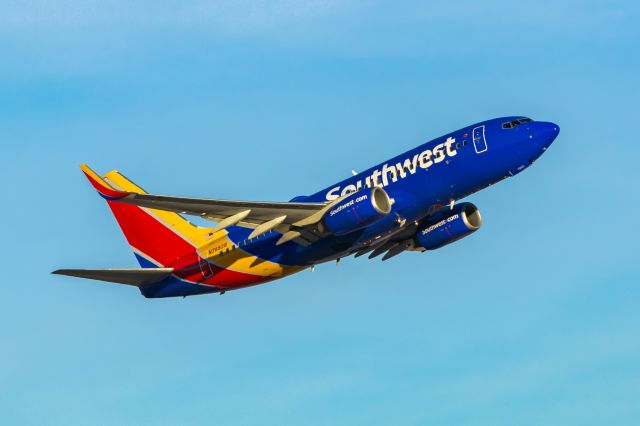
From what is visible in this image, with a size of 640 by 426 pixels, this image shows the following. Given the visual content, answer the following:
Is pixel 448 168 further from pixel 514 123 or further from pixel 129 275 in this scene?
pixel 129 275

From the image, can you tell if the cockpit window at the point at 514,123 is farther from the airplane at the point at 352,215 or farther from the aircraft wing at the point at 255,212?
the aircraft wing at the point at 255,212

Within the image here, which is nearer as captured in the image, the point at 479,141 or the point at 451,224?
the point at 479,141

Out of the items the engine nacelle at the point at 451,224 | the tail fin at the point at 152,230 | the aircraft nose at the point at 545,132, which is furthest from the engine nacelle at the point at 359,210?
the tail fin at the point at 152,230

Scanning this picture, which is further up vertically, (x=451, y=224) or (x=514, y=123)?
(x=514, y=123)

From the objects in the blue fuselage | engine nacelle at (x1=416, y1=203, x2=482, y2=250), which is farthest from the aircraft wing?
engine nacelle at (x1=416, y1=203, x2=482, y2=250)

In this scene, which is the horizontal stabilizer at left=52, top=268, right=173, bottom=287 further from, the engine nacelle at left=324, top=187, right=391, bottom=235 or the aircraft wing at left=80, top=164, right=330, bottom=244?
the engine nacelle at left=324, top=187, right=391, bottom=235

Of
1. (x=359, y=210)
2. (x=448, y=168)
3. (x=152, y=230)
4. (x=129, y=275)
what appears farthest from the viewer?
(x=152, y=230)

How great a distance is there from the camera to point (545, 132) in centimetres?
5884

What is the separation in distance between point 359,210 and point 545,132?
10828 mm

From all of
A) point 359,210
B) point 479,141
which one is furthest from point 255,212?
point 479,141

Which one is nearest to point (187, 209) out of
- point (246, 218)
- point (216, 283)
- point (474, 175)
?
point (246, 218)

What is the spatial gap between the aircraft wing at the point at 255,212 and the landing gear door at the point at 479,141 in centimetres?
859

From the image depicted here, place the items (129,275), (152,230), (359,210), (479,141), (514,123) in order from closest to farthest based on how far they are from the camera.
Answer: (359,210)
(479,141)
(514,123)
(129,275)
(152,230)

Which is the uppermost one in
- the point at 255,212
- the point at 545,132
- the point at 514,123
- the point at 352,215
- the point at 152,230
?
the point at 152,230
